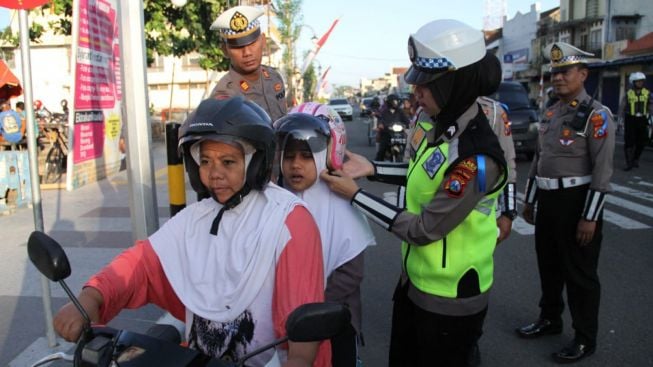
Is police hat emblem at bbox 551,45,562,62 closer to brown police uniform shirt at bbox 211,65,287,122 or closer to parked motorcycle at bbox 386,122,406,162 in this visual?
brown police uniform shirt at bbox 211,65,287,122

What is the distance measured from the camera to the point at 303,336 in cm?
158

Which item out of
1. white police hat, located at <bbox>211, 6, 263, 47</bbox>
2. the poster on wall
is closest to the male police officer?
white police hat, located at <bbox>211, 6, 263, 47</bbox>

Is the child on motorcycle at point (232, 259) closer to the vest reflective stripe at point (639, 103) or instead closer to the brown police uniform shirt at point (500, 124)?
the brown police uniform shirt at point (500, 124)

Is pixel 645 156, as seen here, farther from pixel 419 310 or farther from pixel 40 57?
pixel 40 57

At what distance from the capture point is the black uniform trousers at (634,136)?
12359mm

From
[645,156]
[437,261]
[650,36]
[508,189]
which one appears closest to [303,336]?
[437,261]

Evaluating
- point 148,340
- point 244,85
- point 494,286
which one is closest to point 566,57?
point 244,85

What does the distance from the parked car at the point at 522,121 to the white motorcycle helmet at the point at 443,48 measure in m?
11.1

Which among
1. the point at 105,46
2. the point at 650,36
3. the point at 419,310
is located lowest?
the point at 419,310

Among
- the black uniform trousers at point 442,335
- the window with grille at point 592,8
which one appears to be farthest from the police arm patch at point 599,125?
the window with grille at point 592,8

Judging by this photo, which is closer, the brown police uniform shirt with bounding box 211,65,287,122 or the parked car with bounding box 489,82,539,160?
the brown police uniform shirt with bounding box 211,65,287,122

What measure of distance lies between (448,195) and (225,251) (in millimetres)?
888

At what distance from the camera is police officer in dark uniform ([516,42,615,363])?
362 cm

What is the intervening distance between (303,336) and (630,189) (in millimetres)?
9989
